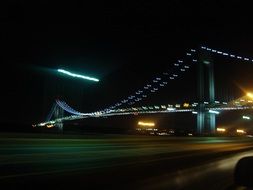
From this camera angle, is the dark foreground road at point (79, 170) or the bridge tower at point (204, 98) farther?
the bridge tower at point (204, 98)

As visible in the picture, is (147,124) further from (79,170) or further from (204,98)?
(79,170)

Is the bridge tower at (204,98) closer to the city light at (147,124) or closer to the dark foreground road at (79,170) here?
the city light at (147,124)

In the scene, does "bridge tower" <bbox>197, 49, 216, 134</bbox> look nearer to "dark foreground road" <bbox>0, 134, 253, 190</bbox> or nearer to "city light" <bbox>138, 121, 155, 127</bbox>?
"city light" <bbox>138, 121, 155, 127</bbox>

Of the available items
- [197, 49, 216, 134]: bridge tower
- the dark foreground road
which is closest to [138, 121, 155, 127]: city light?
[197, 49, 216, 134]: bridge tower

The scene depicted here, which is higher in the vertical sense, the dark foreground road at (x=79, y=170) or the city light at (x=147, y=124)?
the city light at (x=147, y=124)

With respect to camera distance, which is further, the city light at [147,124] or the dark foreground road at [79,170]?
the city light at [147,124]

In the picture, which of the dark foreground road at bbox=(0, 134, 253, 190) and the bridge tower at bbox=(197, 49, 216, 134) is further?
the bridge tower at bbox=(197, 49, 216, 134)

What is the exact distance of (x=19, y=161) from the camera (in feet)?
42.6

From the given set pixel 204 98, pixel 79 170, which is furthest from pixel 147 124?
pixel 79 170

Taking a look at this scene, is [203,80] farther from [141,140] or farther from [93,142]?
[93,142]

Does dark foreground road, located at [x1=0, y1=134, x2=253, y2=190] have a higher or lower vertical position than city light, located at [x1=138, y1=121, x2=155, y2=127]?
lower

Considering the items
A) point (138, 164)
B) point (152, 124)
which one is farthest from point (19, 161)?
point (152, 124)

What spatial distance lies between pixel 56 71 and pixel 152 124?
36.3 meters

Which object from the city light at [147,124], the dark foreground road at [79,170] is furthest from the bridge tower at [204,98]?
the dark foreground road at [79,170]
